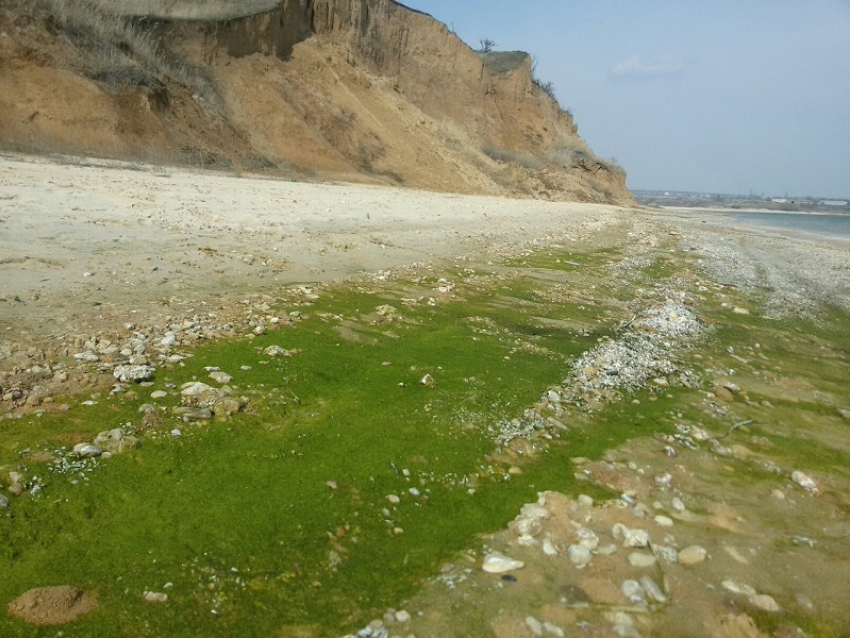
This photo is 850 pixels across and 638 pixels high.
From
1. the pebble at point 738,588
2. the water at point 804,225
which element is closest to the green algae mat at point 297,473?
the pebble at point 738,588

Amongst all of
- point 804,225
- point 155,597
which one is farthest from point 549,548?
point 804,225

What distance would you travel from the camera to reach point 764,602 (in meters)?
3.52

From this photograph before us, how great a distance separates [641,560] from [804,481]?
2293mm

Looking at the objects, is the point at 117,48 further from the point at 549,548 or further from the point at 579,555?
the point at 579,555

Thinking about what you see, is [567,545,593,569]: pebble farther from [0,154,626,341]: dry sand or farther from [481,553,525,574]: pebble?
[0,154,626,341]: dry sand

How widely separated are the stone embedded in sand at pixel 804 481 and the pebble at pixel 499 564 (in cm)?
298

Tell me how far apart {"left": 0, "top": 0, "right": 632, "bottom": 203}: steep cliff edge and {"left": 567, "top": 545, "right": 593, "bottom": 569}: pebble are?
2415 centimetres

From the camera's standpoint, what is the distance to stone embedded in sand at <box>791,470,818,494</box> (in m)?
5.03

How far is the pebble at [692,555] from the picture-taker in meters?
3.81

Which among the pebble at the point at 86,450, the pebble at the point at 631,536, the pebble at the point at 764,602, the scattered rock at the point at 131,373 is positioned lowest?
A: the pebble at the point at 764,602

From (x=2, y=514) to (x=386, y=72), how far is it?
165 ft

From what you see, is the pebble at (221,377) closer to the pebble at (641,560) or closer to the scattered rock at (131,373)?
the scattered rock at (131,373)

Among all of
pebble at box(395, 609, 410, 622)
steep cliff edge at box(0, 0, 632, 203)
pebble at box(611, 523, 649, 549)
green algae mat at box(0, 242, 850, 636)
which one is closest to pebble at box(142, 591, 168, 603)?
green algae mat at box(0, 242, 850, 636)

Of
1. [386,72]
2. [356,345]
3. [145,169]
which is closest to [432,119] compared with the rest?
[386,72]
